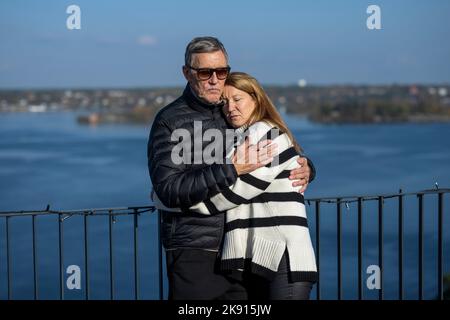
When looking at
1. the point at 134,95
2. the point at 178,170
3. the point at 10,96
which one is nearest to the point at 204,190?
the point at 178,170

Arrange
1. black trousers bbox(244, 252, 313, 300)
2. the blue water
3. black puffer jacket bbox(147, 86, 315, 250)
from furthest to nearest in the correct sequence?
the blue water, black trousers bbox(244, 252, 313, 300), black puffer jacket bbox(147, 86, 315, 250)

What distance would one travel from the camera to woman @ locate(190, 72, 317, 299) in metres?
2.66

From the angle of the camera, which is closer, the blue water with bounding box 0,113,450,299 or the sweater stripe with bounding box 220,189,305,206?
the sweater stripe with bounding box 220,189,305,206

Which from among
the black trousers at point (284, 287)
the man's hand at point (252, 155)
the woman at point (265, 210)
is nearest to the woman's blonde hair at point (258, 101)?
the woman at point (265, 210)

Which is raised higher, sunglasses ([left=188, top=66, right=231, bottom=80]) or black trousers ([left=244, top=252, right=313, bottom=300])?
sunglasses ([left=188, top=66, right=231, bottom=80])

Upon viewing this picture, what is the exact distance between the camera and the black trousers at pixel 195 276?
2768 millimetres

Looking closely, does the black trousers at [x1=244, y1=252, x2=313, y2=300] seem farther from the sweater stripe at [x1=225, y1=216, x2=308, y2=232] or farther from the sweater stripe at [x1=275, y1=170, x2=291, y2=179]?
the sweater stripe at [x1=275, y1=170, x2=291, y2=179]

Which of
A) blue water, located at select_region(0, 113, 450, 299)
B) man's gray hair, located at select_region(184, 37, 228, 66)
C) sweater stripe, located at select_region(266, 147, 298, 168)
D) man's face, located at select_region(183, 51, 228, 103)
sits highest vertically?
man's gray hair, located at select_region(184, 37, 228, 66)

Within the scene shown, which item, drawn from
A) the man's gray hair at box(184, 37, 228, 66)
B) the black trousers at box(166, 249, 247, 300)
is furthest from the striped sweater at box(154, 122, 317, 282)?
the man's gray hair at box(184, 37, 228, 66)

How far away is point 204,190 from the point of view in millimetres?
2580

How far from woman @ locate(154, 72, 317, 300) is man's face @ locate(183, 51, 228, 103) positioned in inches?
2.1

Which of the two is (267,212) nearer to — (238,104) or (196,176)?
(196,176)

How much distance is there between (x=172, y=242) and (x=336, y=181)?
44.4m

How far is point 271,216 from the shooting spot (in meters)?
2.67
